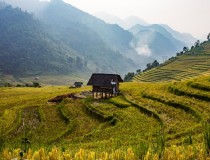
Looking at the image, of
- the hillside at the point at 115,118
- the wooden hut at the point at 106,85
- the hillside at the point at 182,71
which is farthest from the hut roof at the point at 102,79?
the hillside at the point at 182,71

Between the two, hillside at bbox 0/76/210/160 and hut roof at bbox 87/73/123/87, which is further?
hut roof at bbox 87/73/123/87

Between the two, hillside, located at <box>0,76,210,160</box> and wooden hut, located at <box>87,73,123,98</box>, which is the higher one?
wooden hut, located at <box>87,73,123,98</box>

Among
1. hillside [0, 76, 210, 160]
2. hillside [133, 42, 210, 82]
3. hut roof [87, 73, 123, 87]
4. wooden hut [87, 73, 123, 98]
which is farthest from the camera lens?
hillside [133, 42, 210, 82]

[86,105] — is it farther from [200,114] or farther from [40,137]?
[200,114]

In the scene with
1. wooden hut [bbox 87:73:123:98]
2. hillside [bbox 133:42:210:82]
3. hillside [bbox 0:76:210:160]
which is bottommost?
hillside [bbox 0:76:210:160]

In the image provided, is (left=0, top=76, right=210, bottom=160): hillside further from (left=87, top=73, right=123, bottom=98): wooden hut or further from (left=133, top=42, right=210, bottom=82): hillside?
(left=133, top=42, right=210, bottom=82): hillside

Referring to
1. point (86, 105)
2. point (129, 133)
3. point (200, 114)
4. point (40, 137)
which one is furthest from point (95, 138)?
point (86, 105)

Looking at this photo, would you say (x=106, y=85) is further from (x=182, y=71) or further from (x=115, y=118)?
(x=182, y=71)

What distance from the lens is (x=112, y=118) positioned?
153 feet

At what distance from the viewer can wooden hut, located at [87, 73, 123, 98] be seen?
2581 inches

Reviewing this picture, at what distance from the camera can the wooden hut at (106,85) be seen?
65.6 m

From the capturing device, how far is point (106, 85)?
6612cm

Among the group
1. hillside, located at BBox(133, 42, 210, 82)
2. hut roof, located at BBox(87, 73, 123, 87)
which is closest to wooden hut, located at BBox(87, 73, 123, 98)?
hut roof, located at BBox(87, 73, 123, 87)

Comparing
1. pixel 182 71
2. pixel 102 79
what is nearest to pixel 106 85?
pixel 102 79
